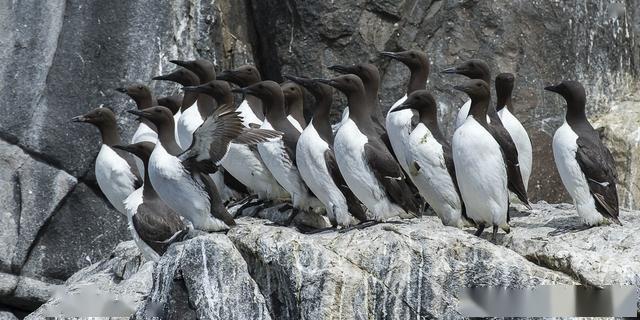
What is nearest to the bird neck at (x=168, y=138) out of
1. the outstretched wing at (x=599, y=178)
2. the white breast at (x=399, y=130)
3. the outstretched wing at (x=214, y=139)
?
the outstretched wing at (x=214, y=139)

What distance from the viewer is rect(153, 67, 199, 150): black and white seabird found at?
12.0 meters

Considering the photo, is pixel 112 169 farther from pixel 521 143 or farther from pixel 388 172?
pixel 521 143

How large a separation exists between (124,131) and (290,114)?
3193 millimetres

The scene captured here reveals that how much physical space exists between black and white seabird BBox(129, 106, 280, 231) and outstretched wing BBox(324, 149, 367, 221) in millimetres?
480

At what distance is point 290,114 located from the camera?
11836 millimetres

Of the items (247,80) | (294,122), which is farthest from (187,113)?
(294,122)

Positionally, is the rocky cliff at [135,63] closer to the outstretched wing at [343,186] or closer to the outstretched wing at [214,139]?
the outstretched wing at [343,186]

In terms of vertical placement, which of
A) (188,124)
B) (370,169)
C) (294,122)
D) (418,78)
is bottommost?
(188,124)

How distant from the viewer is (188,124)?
12.0m

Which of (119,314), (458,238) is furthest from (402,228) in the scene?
(119,314)

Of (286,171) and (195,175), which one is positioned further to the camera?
(286,171)

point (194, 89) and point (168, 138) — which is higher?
point (194, 89)

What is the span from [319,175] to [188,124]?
227 centimetres

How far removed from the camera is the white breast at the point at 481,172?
385 inches
